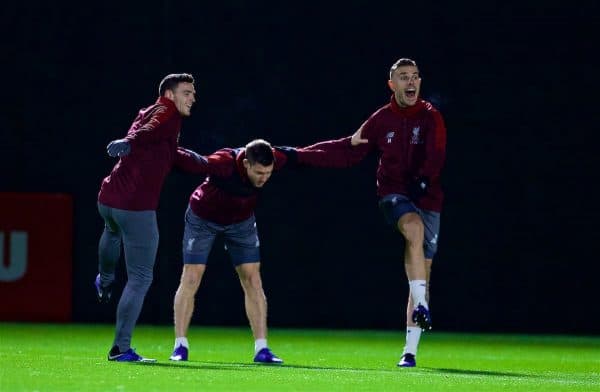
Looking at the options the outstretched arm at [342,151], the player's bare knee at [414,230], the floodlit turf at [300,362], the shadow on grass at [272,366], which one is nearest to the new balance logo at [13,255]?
the floodlit turf at [300,362]

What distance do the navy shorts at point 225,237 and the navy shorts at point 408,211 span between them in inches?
34.3

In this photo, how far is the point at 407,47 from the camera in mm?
12703

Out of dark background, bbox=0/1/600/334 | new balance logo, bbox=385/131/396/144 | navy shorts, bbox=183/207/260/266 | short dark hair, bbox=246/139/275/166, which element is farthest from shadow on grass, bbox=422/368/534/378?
dark background, bbox=0/1/600/334

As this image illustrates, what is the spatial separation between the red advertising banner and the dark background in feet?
0.60

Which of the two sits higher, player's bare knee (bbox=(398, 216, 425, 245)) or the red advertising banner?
player's bare knee (bbox=(398, 216, 425, 245))

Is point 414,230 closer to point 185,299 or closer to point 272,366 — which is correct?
point 272,366

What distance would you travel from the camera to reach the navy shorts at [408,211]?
28.3ft

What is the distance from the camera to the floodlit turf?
6.89m

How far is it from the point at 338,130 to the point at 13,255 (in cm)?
334

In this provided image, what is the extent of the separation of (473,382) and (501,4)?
6.14 metres

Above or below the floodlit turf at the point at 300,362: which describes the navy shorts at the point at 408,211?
above

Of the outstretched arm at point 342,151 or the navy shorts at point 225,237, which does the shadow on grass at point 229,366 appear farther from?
the outstretched arm at point 342,151

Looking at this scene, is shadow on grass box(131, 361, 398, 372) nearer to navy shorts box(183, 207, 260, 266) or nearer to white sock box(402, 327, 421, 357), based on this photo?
white sock box(402, 327, 421, 357)

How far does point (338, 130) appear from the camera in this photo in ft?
41.9
